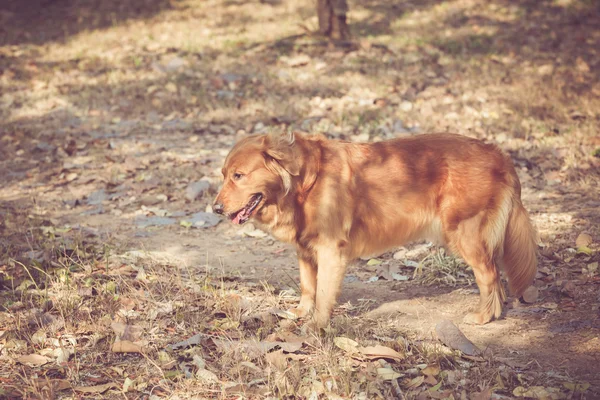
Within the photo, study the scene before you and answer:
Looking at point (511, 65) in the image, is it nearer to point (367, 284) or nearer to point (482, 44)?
point (482, 44)

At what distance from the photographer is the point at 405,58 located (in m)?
11.9

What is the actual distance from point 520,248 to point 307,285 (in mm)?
1645

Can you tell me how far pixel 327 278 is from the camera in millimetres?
4465

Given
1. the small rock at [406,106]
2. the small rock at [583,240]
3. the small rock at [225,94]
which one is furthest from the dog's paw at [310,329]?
the small rock at [225,94]

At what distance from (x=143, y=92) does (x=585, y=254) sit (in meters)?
7.91

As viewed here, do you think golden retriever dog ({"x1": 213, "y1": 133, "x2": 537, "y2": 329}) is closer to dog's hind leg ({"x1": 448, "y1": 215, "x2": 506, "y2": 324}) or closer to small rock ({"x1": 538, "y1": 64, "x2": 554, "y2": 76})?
dog's hind leg ({"x1": 448, "y1": 215, "x2": 506, "y2": 324})

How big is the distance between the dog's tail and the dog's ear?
1680mm

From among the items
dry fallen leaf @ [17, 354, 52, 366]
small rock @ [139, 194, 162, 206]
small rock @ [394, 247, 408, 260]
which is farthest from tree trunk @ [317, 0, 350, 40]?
dry fallen leaf @ [17, 354, 52, 366]

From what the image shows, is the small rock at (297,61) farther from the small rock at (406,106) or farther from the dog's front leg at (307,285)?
the dog's front leg at (307,285)

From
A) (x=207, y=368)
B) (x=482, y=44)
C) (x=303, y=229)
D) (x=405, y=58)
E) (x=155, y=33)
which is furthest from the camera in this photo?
(x=155, y=33)

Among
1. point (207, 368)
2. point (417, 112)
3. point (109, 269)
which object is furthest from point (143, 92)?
point (207, 368)

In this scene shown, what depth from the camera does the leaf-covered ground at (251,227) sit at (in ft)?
12.7

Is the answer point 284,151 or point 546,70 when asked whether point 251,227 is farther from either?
point 546,70

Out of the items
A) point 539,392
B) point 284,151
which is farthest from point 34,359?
point 539,392
